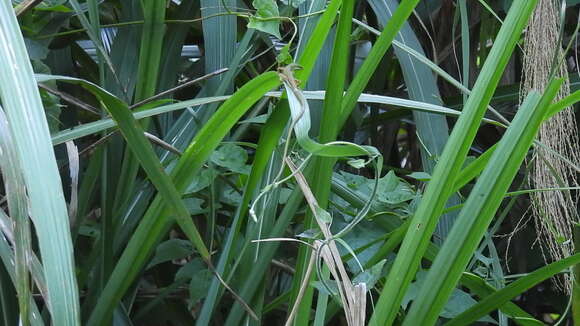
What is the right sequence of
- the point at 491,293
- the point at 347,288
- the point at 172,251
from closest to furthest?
the point at 347,288
the point at 491,293
the point at 172,251

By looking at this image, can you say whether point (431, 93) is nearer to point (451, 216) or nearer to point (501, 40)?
point (451, 216)

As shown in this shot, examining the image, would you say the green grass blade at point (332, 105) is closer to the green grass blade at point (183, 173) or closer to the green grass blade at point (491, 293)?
the green grass blade at point (183, 173)

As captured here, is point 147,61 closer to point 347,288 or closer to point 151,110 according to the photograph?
point 151,110

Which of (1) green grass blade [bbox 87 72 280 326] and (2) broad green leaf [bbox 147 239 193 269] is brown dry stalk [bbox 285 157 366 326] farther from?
(2) broad green leaf [bbox 147 239 193 269]

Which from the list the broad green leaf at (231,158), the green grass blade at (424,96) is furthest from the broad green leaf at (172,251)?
the green grass blade at (424,96)

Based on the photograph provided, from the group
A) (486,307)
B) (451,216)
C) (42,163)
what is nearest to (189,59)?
(451,216)

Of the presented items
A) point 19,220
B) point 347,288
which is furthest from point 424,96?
point 19,220

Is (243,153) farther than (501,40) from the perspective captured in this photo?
Yes
